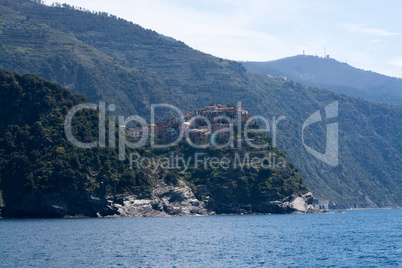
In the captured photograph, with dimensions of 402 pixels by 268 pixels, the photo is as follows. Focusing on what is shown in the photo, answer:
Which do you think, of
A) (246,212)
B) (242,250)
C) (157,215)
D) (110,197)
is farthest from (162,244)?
(246,212)

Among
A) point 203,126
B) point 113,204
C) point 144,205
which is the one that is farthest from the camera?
point 203,126

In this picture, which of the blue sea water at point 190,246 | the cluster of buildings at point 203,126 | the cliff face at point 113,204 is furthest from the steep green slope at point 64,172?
the blue sea water at point 190,246

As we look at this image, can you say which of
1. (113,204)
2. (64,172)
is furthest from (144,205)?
(64,172)

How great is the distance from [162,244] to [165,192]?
6276 cm

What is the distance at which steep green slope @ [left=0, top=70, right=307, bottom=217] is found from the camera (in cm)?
11394

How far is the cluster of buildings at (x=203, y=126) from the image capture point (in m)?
170

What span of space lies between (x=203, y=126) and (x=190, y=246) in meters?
116

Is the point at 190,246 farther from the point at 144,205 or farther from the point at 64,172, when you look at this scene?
the point at 144,205

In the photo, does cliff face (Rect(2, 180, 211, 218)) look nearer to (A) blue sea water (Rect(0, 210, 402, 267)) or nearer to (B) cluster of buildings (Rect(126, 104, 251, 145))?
(A) blue sea water (Rect(0, 210, 402, 267))

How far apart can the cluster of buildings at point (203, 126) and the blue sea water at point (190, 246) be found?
3088 inches

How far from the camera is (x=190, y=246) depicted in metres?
67.6

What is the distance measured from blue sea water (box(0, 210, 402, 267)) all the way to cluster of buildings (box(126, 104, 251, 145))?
78.4 metres

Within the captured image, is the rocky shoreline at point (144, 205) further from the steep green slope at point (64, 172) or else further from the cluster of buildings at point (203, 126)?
the cluster of buildings at point (203, 126)

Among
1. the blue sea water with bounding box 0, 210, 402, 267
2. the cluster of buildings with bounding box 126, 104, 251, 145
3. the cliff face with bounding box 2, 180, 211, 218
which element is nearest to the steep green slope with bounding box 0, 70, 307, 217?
the cliff face with bounding box 2, 180, 211, 218
